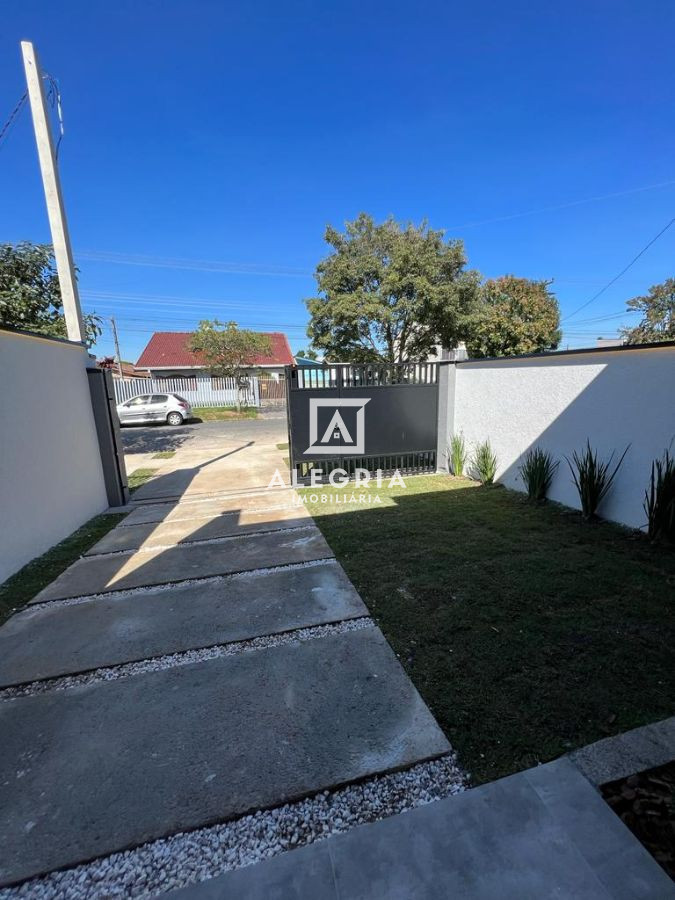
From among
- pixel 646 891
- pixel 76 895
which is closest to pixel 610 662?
pixel 646 891

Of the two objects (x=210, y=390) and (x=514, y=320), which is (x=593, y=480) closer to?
(x=514, y=320)

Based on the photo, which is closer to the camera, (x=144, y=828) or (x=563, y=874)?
(x=563, y=874)

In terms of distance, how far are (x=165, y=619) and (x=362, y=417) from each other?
4514 mm

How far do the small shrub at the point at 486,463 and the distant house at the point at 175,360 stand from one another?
1828 centimetres

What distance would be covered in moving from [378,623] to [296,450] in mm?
4146

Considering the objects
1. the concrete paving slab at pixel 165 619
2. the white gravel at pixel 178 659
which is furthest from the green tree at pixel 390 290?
the white gravel at pixel 178 659

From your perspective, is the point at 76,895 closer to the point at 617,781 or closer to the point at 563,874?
the point at 563,874

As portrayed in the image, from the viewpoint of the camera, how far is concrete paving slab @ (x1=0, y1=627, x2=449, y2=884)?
57.4 inches

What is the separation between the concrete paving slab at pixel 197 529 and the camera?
14.1 ft

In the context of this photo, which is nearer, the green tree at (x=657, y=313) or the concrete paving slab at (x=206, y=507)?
the concrete paving slab at (x=206, y=507)

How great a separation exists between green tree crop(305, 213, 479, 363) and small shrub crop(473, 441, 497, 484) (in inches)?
274

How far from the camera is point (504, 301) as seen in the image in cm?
1791

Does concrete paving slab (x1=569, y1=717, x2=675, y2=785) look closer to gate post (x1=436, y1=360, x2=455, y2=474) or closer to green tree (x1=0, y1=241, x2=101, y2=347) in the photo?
gate post (x1=436, y1=360, x2=455, y2=474)

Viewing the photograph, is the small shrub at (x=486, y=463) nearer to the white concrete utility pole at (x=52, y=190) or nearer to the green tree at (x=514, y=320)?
the white concrete utility pole at (x=52, y=190)
